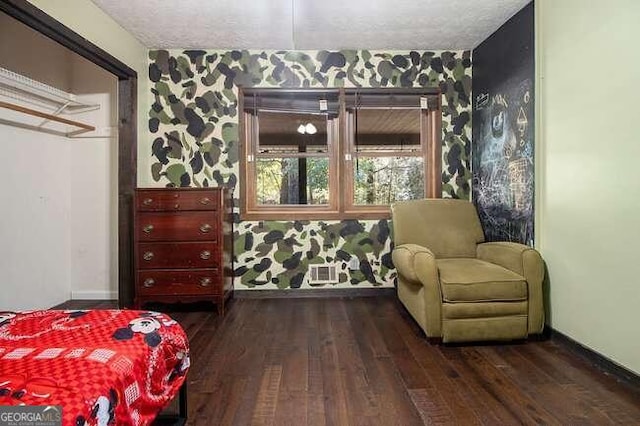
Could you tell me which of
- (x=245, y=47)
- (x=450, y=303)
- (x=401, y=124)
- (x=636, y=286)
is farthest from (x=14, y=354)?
(x=401, y=124)

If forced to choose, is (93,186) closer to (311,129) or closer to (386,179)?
(311,129)

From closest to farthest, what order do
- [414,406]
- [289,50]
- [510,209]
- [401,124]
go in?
[414,406] < [510,209] < [289,50] < [401,124]

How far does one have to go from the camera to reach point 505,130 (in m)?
2.81

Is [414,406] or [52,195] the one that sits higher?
[52,195]

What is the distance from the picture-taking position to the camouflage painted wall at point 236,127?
332 centimetres

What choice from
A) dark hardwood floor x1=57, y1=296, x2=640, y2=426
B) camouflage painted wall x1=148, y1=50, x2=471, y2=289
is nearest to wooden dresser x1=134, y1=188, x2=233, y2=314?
dark hardwood floor x1=57, y1=296, x2=640, y2=426

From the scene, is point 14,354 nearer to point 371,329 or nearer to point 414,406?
point 414,406

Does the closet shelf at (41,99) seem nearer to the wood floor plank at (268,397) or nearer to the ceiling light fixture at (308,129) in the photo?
the ceiling light fixture at (308,129)

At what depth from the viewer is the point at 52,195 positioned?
10.1 feet

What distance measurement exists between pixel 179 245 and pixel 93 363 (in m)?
1.98

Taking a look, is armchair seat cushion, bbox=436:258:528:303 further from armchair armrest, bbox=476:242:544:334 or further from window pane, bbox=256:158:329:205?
window pane, bbox=256:158:329:205

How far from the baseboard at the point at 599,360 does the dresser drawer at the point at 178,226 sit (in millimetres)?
2549

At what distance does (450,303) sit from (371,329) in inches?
24.4

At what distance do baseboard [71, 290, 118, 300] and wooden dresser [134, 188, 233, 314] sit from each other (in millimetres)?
619
